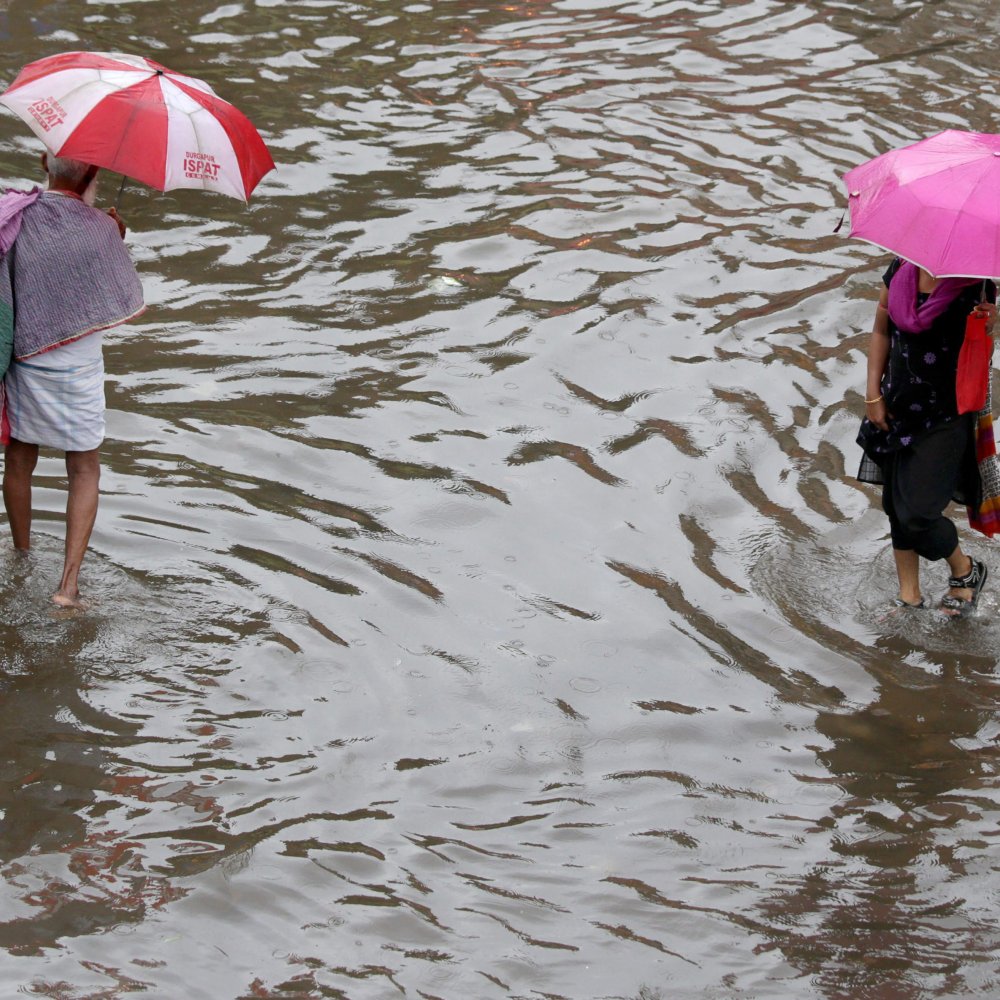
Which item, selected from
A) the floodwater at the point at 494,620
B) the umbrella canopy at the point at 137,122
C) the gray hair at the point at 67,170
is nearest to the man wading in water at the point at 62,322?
the gray hair at the point at 67,170

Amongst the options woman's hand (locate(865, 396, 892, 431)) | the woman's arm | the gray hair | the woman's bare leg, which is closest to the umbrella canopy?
the gray hair

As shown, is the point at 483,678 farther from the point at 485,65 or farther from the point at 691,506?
the point at 485,65

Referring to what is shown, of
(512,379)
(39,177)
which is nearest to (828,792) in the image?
(512,379)

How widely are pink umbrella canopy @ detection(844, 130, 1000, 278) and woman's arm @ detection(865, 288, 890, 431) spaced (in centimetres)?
47

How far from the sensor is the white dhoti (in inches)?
209

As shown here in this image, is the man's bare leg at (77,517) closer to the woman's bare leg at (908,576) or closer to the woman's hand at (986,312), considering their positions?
the woman's bare leg at (908,576)

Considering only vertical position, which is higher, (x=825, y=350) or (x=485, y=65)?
(x=485, y=65)

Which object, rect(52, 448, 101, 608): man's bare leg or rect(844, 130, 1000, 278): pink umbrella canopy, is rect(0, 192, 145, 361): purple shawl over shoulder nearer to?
rect(52, 448, 101, 608): man's bare leg

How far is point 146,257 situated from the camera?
8.49 m

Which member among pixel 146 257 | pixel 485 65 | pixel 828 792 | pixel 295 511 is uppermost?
pixel 485 65

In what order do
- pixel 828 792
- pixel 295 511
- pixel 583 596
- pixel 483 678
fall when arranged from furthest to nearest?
1. pixel 295 511
2. pixel 583 596
3. pixel 483 678
4. pixel 828 792

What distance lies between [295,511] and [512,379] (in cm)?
171

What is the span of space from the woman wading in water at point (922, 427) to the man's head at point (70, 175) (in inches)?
121

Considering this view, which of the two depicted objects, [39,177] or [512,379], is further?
[39,177]
